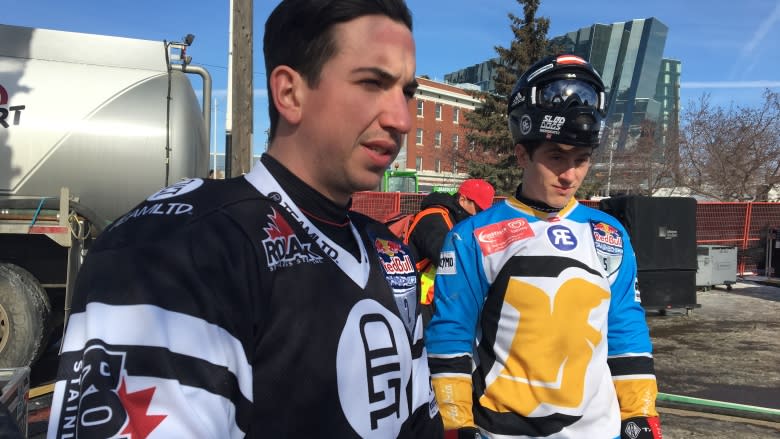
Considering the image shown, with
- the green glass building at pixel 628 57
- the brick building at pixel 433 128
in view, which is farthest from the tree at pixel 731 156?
the green glass building at pixel 628 57

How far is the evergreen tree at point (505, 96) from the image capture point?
25.8 meters

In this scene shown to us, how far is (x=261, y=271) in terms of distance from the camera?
912 millimetres

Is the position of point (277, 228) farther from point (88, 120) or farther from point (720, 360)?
point (720, 360)

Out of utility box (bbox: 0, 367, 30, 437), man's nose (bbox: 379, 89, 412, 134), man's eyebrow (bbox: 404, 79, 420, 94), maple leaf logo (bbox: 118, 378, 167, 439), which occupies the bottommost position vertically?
utility box (bbox: 0, 367, 30, 437)

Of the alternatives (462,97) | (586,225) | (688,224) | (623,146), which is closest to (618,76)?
(462,97)

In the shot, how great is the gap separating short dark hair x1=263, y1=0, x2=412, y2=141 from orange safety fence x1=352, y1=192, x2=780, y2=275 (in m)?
13.5

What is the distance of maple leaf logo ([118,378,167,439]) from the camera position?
2.43 feet

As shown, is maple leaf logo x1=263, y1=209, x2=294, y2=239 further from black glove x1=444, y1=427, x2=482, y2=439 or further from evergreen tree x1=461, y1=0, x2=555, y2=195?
evergreen tree x1=461, y1=0, x2=555, y2=195

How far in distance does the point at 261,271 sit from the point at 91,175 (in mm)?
6076

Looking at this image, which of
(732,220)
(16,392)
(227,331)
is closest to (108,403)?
(227,331)

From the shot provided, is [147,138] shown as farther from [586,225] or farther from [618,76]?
[618,76]

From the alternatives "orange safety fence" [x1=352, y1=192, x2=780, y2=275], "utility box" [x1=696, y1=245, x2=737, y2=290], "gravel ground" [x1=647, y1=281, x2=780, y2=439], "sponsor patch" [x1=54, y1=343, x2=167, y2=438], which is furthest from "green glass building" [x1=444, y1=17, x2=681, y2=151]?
"sponsor patch" [x1=54, y1=343, x2=167, y2=438]

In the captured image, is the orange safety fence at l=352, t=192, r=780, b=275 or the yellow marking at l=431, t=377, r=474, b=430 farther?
the orange safety fence at l=352, t=192, r=780, b=275

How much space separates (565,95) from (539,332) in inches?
34.7
